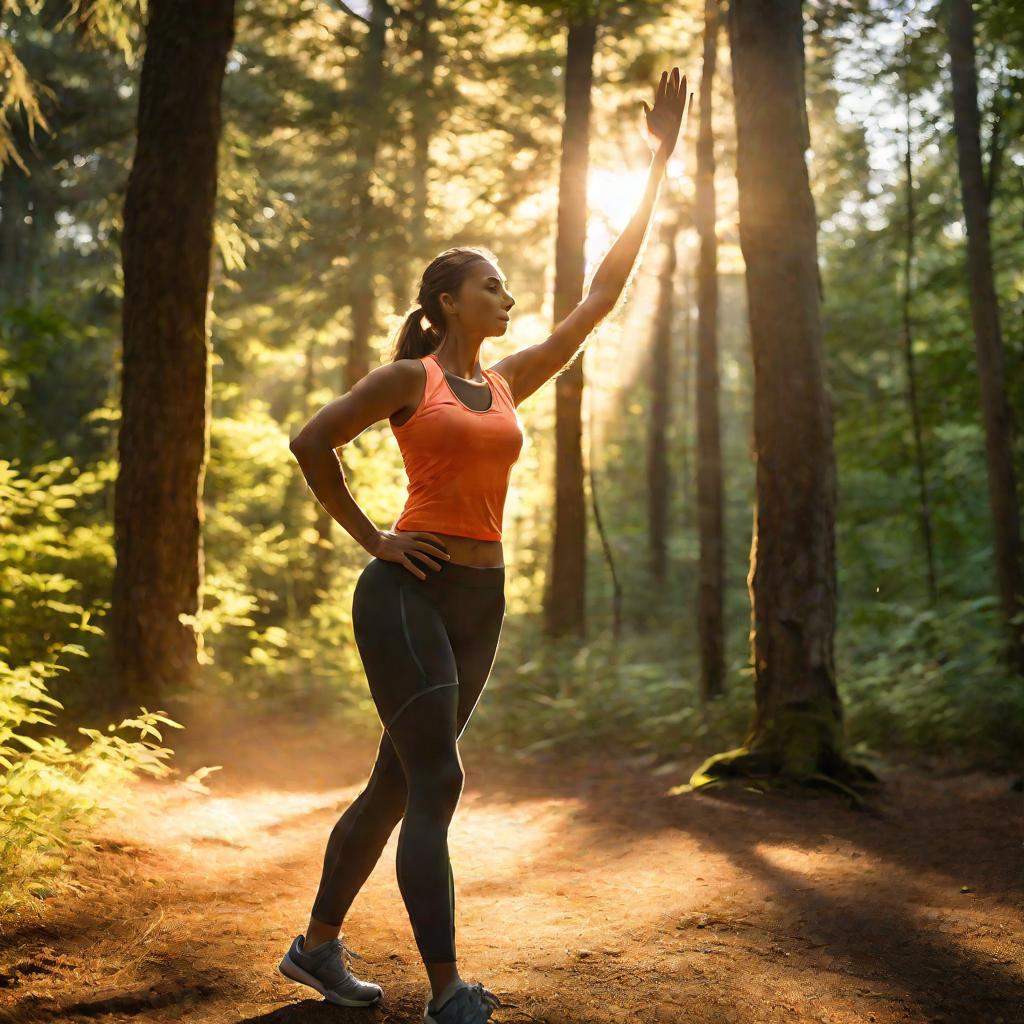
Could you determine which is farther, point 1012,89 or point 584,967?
point 1012,89

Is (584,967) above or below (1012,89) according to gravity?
below

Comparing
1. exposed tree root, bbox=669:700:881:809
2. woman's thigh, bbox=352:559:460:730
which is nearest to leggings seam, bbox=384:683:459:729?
woman's thigh, bbox=352:559:460:730

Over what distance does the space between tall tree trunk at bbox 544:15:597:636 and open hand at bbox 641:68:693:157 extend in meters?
8.75

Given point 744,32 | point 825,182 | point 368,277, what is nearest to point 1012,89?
point 744,32

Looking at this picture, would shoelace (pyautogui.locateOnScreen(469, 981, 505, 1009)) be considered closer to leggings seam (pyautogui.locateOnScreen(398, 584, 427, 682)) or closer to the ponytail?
leggings seam (pyautogui.locateOnScreen(398, 584, 427, 682))

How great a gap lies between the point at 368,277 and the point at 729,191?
282 inches

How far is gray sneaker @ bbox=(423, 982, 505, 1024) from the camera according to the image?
121 inches

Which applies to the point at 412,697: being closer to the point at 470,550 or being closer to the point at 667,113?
the point at 470,550

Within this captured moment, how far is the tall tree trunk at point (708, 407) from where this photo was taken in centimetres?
1298

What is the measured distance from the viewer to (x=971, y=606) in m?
Result: 11.8

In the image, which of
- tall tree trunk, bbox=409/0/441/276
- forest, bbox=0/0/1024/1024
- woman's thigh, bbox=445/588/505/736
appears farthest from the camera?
tall tree trunk, bbox=409/0/441/276

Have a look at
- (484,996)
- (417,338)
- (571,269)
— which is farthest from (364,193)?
(484,996)

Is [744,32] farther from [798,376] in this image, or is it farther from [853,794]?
[853,794]

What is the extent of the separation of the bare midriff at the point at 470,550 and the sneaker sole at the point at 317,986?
1494 millimetres
